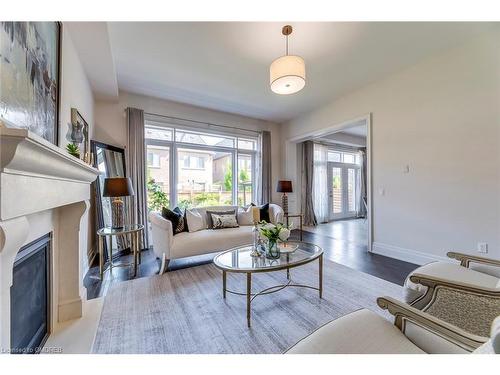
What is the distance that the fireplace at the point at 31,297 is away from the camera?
3.99 ft

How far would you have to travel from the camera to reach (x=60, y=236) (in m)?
1.82

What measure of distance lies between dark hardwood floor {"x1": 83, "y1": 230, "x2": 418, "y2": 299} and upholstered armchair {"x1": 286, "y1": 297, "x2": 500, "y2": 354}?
1766 mm

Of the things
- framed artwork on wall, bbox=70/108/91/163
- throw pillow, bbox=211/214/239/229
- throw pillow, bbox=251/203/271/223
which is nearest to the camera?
framed artwork on wall, bbox=70/108/91/163

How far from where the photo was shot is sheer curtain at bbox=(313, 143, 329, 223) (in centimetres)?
655

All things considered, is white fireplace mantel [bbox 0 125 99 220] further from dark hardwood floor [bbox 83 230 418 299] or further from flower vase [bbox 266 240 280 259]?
flower vase [bbox 266 240 280 259]

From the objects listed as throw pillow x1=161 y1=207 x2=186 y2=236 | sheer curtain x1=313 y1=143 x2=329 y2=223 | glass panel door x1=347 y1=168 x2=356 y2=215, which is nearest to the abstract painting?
throw pillow x1=161 y1=207 x2=186 y2=236

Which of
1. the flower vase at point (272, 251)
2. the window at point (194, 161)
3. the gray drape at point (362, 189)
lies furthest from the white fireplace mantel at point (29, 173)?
the gray drape at point (362, 189)

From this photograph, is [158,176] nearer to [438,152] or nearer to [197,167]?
[197,167]

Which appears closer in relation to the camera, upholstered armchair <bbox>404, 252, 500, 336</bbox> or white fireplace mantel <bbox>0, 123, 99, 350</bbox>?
white fireplace mantel <bbox>0, 123, 99, 350</bbox>

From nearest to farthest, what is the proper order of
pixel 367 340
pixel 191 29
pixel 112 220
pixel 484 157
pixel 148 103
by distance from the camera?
pixel 367 340
pixel 191 29
pixel 484 157
pixel 112 220
pixel 148 103

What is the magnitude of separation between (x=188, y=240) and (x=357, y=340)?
7.62ft
